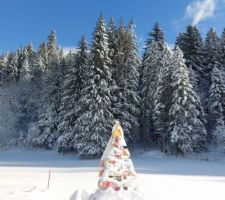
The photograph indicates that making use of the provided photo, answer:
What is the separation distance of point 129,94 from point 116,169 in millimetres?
31844

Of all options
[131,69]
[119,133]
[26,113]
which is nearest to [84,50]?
[131,69]

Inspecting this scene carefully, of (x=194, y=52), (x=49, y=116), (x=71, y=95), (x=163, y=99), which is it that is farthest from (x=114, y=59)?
(x=194, y=52)

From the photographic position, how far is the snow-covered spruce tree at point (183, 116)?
3903 cm

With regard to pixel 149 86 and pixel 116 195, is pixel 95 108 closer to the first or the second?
pixel 149 86

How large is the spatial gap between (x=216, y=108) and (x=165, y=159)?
1032cm

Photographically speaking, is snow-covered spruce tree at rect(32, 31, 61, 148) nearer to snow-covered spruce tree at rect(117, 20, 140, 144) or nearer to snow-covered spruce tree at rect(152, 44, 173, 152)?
snow-covered spruce tree at rect(117, 20, 140, 144)

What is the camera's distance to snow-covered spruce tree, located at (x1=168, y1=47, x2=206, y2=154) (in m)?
39.0

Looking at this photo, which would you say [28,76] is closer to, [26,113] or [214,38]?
[26,113]

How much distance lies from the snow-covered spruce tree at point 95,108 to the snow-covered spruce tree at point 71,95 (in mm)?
1570

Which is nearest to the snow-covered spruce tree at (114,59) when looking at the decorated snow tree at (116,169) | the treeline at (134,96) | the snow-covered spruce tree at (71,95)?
the treeline at (134,96)

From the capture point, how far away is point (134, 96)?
4300cm

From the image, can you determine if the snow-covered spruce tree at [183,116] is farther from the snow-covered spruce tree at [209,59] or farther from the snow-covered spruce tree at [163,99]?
the snow-covered spruce tree at [209,59]

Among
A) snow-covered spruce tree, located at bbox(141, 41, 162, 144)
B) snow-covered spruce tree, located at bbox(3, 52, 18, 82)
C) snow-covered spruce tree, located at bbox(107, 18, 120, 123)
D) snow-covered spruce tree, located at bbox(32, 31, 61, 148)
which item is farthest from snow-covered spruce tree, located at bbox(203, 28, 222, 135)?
snow-covered spruce tree, located at bbox(3, 52, 18, 82)

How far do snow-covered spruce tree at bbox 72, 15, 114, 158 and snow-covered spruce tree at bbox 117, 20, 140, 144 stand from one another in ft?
6.50
